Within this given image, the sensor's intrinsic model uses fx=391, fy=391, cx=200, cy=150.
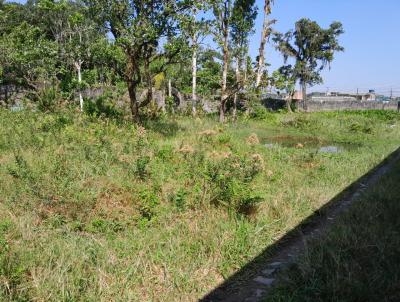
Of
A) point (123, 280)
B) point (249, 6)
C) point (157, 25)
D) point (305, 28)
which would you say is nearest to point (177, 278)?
point (123, 280)

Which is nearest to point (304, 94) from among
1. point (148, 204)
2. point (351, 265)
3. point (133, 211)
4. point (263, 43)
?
point (263, 43)

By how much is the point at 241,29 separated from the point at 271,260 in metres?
20.1

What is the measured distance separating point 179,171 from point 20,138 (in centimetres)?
363

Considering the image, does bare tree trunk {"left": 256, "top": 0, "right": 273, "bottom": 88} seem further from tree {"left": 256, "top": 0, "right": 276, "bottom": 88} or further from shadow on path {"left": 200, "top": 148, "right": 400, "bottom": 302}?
shadow on path {"left": 200, "top": 148, "right": 400, "bottom": 302}

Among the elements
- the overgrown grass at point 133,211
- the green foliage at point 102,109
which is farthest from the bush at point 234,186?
the green foliage at point 102,109

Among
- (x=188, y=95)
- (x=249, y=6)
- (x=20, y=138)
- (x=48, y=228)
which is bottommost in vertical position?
(x=48, y=228)

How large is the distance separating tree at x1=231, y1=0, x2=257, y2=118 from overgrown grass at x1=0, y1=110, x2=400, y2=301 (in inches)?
496

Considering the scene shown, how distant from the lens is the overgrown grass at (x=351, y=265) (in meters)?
3.38

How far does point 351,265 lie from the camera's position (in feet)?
12.4

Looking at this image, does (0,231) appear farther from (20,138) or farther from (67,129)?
(67,129)

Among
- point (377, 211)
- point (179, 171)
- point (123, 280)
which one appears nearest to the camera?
point (123, 280)

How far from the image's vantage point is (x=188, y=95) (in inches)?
1048

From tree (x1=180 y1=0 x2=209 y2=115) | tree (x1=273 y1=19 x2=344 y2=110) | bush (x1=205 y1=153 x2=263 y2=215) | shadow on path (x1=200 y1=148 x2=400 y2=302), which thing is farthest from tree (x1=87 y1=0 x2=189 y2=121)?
tree (x1=273 y1=19 x2=344 y2=110)

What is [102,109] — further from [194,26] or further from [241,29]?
[241,29]
